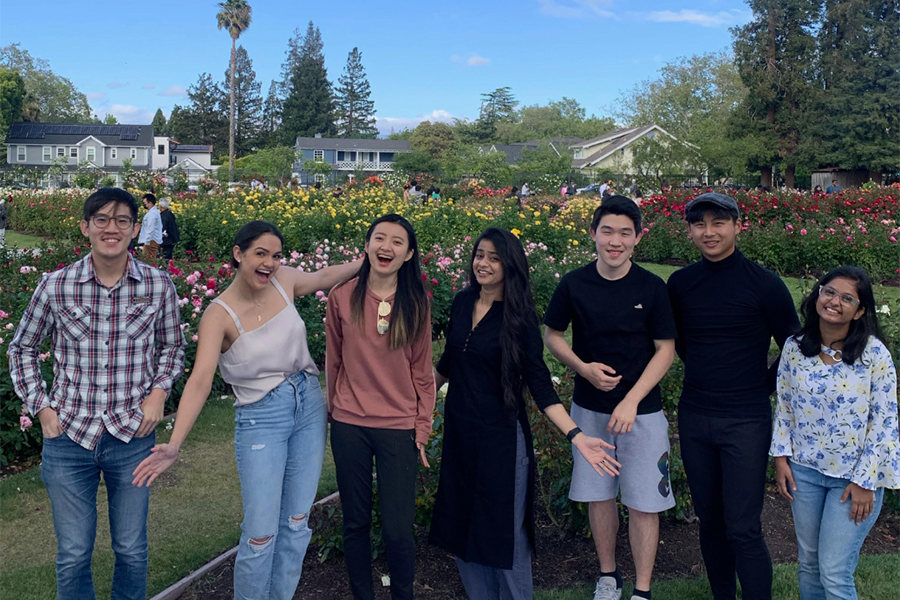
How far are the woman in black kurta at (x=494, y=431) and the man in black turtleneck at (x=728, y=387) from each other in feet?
1.38

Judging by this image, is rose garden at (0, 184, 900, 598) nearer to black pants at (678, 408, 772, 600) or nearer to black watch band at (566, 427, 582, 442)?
black pants at (678, 408, 772, 600)

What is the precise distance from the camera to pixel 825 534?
2.78 m

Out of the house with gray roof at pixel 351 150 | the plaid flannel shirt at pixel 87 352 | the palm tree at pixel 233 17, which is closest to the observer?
the plaid flannel shirt at pixel 87 352

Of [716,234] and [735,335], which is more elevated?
[716,234]

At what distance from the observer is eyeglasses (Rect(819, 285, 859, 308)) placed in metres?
2.79

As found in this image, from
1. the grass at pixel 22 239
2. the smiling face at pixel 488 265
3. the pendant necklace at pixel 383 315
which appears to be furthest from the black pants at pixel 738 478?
the grass at pixel 22 239

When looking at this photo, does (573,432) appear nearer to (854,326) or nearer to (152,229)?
(854,326)

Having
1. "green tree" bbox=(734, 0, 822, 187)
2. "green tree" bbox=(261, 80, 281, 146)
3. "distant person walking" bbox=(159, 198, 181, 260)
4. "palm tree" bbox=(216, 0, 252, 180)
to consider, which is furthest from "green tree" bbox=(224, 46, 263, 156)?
"distant person walking" bbox=(159, 198, 181, 260)

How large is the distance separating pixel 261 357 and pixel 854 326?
221 cm

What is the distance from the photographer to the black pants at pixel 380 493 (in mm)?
2949

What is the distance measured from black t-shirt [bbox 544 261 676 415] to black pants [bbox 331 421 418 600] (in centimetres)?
81

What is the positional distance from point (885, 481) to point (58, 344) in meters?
2.99

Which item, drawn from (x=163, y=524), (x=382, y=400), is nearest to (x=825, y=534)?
(x=382, y=400)

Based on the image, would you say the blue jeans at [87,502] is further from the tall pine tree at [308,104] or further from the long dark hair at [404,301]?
the tall pine tree at [308,104]
